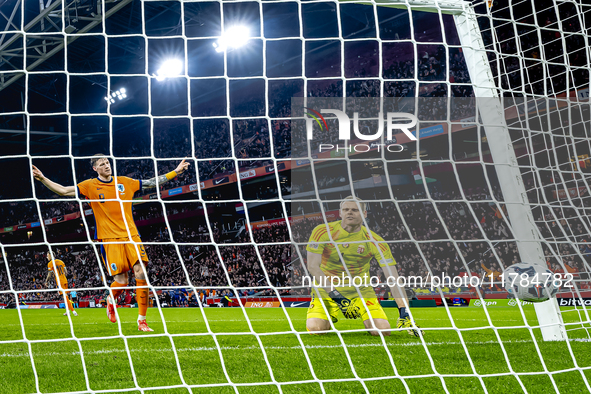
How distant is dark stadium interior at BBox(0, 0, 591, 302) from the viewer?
38.1 feet

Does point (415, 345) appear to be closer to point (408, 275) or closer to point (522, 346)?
point (522, 346)

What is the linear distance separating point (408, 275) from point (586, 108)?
5.69m

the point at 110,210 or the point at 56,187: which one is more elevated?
the point at 56,187

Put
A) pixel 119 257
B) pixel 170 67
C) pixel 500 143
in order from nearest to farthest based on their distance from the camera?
pixel 500 143
pixel 119 257
pixel 170 67

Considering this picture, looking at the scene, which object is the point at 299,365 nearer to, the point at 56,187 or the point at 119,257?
the point at 119,257

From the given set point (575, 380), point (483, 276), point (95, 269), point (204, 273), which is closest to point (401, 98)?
point (483, 276)

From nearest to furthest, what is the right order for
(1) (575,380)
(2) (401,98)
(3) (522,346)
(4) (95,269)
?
(1) (575,380) < (3) (522,346) < (2) (401,98) < (4) (95,269)

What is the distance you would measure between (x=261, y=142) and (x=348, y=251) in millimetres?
11745

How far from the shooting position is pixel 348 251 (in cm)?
423

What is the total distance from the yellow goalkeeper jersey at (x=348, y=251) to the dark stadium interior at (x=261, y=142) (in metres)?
5.88

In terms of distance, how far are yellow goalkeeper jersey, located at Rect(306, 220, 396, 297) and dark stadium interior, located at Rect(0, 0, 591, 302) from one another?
5884mm

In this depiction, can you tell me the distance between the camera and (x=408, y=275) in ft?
38.5

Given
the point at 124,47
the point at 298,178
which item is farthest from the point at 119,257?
the point at 124,47

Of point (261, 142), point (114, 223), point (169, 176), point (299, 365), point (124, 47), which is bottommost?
point (299, 365)
